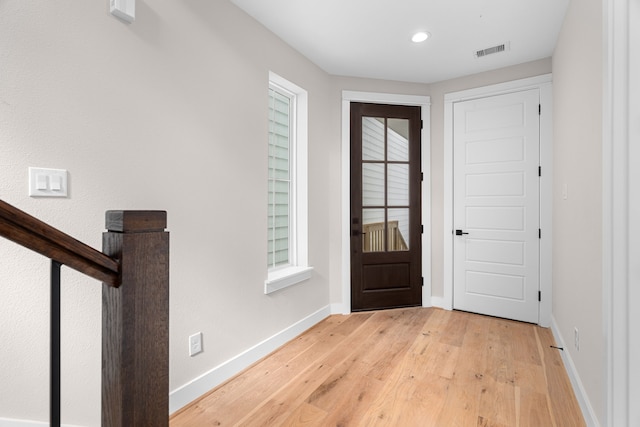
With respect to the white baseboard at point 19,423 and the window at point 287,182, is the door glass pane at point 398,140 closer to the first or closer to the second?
the window at point 287,182

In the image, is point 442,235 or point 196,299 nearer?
point 196,299

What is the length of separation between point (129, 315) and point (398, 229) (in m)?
3.31

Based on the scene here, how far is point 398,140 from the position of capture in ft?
12.3

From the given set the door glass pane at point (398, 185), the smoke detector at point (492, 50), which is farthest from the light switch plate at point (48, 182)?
the smoke detector at point (492, 50)

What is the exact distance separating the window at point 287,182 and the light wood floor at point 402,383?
68cm

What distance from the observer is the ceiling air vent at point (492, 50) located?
2910mm

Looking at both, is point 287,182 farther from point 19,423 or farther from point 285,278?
point 19,423

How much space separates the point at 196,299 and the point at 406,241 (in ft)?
8.08

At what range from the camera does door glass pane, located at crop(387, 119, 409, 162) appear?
370 centimetres

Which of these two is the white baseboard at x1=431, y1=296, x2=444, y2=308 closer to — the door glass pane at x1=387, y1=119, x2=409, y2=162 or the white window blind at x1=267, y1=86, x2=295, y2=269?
the door glass pane at x1=387, y1=119, x2=409, y2=162

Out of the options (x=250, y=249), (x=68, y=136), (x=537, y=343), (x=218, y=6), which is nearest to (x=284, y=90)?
(x=218, y=6)

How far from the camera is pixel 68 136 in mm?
1421

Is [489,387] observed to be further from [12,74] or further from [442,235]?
[12,74]

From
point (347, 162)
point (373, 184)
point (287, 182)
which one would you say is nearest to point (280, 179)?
point (287, 182)
